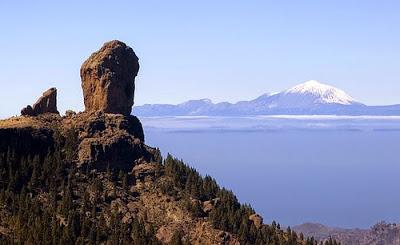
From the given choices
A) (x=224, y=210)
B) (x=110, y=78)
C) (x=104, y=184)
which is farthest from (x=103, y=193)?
(x=110, y=78)

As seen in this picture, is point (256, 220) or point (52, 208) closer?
point (52, 208)

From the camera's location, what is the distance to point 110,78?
159 meters

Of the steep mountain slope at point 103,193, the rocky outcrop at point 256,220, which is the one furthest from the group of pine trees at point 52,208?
the rocky outcrop at point 256,220

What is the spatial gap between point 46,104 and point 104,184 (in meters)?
32.9

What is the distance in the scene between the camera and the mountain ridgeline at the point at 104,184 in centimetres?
12625

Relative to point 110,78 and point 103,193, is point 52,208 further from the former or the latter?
point 110,78

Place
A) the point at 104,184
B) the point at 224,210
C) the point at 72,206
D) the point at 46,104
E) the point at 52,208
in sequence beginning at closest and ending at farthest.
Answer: the point at 52,208 → the point at 72,206 → the point at 224,210 → the point at 104,184 → the point at 46,104

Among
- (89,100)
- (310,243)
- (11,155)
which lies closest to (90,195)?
(11,155)

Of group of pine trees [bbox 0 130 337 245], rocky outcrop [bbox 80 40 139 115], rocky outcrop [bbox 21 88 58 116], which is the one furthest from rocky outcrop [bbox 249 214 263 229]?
rocky outcrop [bbox 21 88 58 116]

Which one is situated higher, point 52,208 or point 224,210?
point 52,208

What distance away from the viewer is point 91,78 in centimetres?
16225

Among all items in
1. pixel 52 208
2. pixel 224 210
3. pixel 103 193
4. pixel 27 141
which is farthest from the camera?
pixel 27 141

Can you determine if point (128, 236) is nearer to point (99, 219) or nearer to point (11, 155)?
point (99, 219)

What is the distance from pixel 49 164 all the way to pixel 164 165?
29.2 metres
